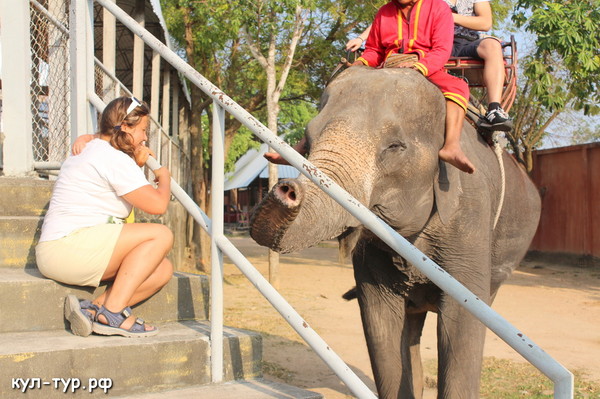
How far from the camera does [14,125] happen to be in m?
4.79

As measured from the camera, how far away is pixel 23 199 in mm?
4152

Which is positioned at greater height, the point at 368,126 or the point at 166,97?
the point at 166,97

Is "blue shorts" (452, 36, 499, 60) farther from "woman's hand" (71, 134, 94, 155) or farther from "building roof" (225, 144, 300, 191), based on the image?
"building roof" (225, 144, 300, 191)

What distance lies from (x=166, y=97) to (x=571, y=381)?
517 inches

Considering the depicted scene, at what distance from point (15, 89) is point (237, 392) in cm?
298

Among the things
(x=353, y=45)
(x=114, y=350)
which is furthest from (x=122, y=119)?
(x=353, y=45)

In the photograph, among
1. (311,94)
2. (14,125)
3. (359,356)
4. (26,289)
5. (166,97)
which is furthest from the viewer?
(311,94)

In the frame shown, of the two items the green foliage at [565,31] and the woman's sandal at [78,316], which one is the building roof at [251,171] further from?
the woman's sandal at [78,316]

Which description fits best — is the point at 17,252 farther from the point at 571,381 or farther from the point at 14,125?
the point at 571,381

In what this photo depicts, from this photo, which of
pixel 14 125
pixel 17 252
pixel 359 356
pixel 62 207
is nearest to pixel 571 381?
pixel 62 207

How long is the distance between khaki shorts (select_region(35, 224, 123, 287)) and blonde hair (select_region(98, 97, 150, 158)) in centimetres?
42

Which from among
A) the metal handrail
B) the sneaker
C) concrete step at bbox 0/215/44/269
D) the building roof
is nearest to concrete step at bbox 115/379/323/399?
the metal handrail

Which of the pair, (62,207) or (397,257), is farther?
(397,257)

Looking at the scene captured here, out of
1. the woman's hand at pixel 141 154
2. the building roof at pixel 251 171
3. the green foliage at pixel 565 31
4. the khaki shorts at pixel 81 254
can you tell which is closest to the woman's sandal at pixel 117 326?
the khaki shorts at pixel 81 254
